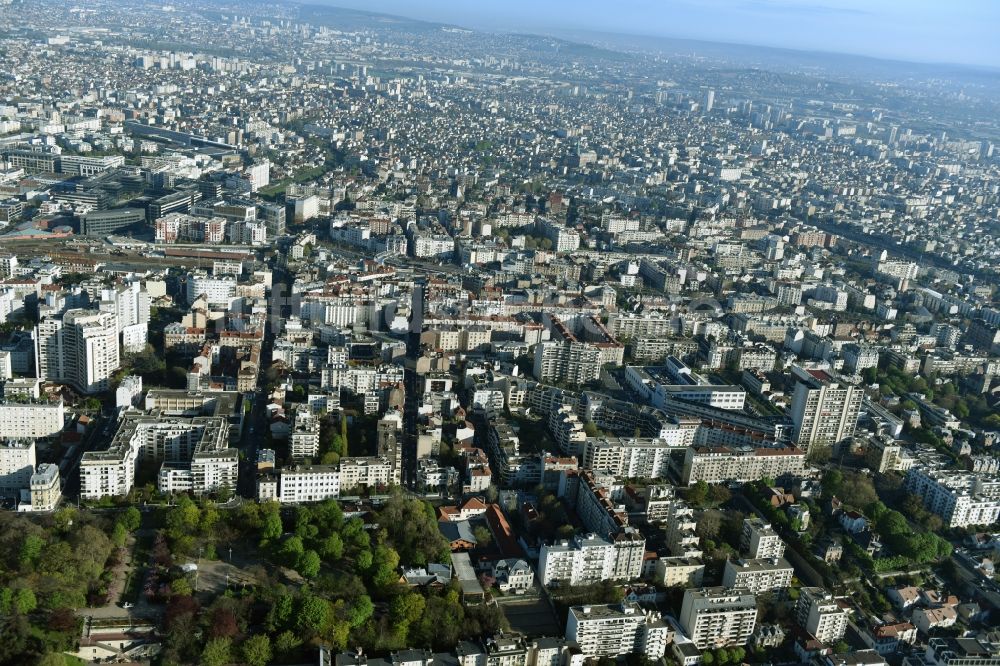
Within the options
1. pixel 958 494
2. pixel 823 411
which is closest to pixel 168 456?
pixel 823 411

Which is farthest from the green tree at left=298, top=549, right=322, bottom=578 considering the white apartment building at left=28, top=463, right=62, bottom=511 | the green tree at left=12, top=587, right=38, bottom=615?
the white apartment building at left=28, top=463, right=62, bottom=511

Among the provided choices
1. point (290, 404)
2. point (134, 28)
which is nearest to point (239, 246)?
point (290, 404)

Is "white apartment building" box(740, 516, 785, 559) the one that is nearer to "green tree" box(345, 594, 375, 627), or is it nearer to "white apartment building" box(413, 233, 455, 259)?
"green tree" box(345, 594, 375, 627)

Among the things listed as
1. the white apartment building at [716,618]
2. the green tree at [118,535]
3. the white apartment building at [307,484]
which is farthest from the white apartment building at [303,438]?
the white apartment building at [716,618]

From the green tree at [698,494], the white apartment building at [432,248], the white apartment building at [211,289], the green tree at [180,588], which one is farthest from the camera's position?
the white apartment building at [432,248]

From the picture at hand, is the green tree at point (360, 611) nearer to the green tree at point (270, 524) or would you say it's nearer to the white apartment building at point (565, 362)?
the green tree at point (270, 524)
